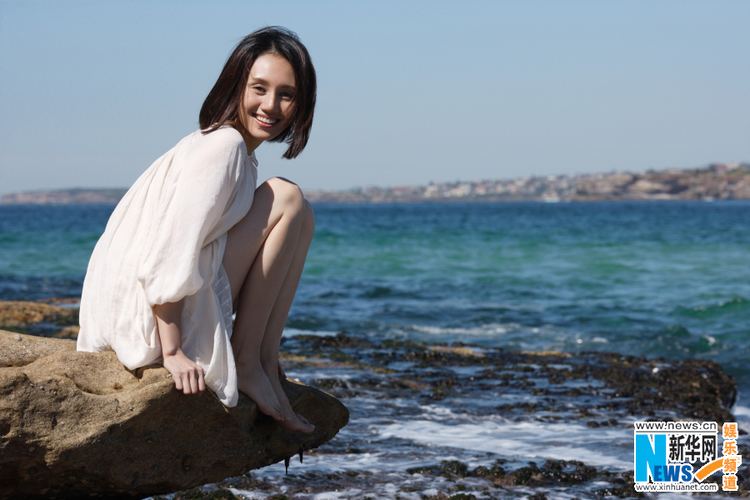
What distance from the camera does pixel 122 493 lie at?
4.36m

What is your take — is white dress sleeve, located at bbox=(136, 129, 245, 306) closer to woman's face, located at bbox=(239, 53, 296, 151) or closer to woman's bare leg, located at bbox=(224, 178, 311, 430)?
woman's bare leg, located at bbox=(224, 178, 311, 430)

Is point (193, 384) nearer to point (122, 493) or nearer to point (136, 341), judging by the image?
point (136, 341)

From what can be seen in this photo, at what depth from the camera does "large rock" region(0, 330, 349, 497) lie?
3.99 meters

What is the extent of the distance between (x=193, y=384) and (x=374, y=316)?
45.4 feet

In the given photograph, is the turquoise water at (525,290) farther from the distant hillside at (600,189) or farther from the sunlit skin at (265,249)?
the distant hillside at (600,189)

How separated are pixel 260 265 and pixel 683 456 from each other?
4232 millimetres

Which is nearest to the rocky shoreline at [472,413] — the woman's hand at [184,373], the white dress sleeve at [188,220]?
the woman's hand at [184,373]

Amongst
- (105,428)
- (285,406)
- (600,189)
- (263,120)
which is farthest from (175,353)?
(600,189)

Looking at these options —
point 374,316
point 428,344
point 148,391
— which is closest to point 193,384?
point 148,391

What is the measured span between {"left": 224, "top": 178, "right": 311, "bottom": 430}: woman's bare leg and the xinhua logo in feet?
10.2

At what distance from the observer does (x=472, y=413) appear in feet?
29.1

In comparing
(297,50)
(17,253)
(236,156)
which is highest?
(297,50)

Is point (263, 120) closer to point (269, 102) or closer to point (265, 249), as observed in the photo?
point (269, 102)

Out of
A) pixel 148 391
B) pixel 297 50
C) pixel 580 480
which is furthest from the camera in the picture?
pixel 580 480
